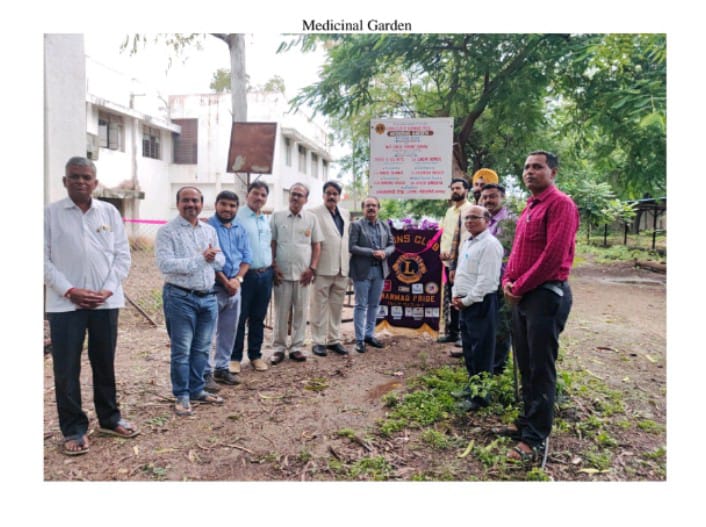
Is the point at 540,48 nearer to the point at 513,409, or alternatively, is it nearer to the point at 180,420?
the point at 513,409

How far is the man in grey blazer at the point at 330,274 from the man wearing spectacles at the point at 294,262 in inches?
4.5

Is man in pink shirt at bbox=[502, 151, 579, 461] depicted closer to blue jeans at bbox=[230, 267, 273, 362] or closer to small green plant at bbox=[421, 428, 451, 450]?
small green plant at bbox=[421, 428, 451, 450]

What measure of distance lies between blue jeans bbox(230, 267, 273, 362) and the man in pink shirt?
222 centimetres

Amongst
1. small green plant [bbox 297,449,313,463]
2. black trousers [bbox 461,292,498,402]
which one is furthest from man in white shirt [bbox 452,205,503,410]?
small green plant [bbox 297,449,313,463]

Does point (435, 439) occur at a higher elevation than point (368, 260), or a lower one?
A: lower

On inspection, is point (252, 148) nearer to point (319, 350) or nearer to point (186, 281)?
point (186, 281)

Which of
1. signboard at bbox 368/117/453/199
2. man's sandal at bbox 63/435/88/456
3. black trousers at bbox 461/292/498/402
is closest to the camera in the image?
man's sandal at bbox 63/435/88/456

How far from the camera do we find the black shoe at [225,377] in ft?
13.4

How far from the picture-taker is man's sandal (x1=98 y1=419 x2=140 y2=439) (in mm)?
3050

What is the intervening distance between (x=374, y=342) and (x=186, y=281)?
95.2 inches

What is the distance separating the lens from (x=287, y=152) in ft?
55.9

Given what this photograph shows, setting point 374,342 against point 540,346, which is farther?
point 374,342

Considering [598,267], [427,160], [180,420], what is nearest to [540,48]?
[427,160]

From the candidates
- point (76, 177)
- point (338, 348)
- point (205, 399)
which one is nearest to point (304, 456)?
point (205, 399)
